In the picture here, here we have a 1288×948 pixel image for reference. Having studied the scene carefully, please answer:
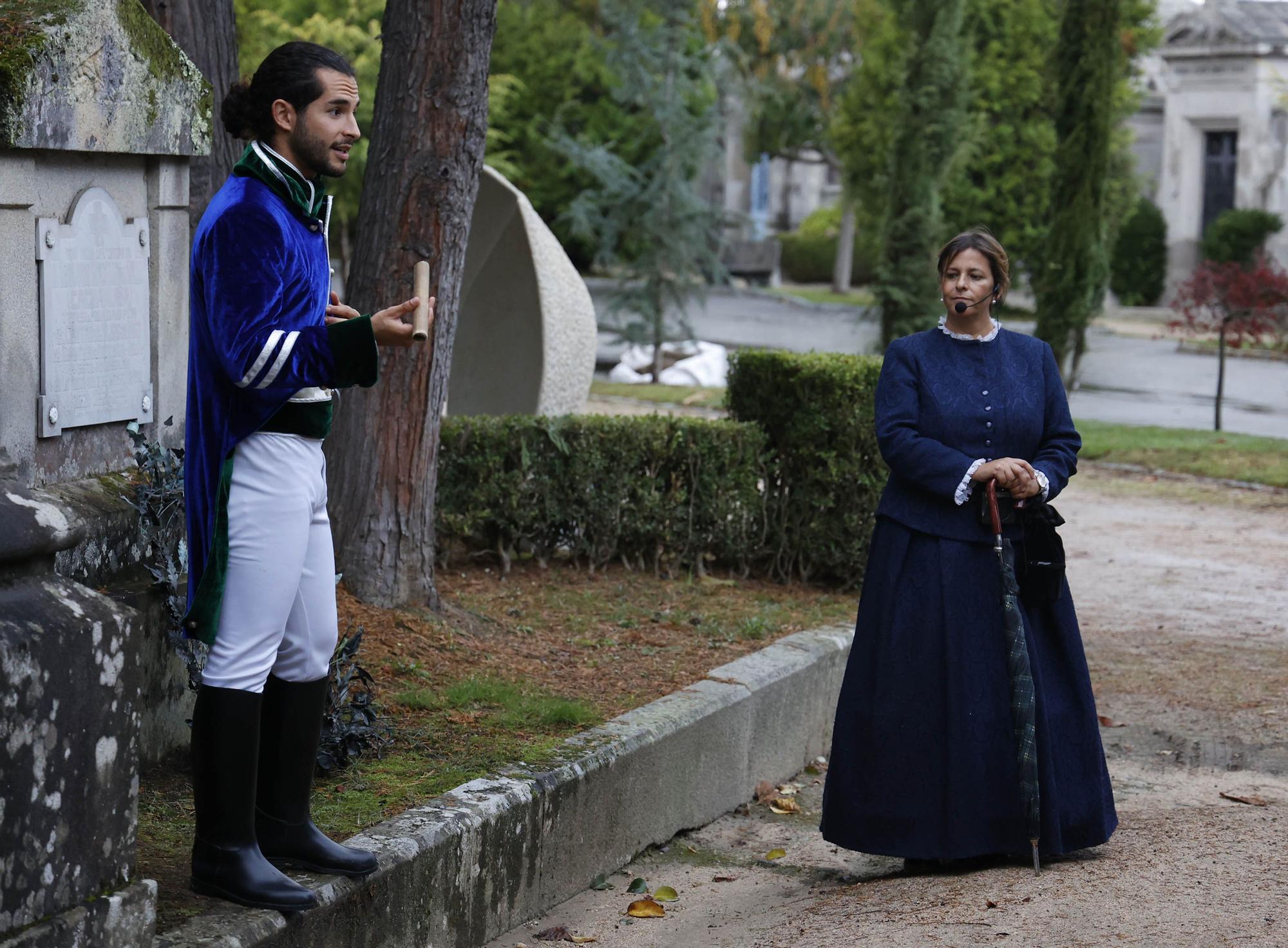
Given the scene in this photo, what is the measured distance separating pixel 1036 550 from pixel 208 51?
3.73 meters

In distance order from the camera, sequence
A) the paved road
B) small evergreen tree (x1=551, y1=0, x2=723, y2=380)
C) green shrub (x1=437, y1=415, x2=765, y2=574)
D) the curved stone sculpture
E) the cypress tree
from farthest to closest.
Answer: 1. small evergreen tree (x1=551, y1=0, x2=723, y2=380)
2. the paved road
3. the cypress tree
4. the curved stone sculpture
5. green shrub (x1=437, y1=415, x2=765, y2=574)

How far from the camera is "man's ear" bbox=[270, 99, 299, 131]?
325cm

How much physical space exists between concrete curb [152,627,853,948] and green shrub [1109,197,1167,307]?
2849cm

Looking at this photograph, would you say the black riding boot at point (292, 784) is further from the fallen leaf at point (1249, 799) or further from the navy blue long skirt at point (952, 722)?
the fallen leaf at point (1249, 799)

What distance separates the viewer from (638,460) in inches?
288

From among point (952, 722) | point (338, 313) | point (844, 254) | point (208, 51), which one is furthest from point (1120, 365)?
point (338, 313)

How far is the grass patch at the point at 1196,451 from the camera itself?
1284cm

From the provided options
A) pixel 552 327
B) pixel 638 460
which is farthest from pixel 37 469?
pixel 552 327

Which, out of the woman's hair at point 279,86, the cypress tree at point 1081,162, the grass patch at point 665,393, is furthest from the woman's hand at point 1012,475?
the cypress tree at point 1081,162

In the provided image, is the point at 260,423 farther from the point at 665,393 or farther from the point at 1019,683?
Answer: the point at 665,393

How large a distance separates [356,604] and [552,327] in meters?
3.87

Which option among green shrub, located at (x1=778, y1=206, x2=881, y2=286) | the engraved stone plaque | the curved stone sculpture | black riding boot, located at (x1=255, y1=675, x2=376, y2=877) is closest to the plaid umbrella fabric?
black riding boot, located at (x1=255, y1=675, x2=376, y2=877)

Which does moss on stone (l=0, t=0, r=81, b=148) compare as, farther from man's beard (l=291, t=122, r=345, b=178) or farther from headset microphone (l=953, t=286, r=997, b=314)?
headset microphone (l=953, t=286, r=997, b=314)

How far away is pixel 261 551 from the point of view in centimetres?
318
